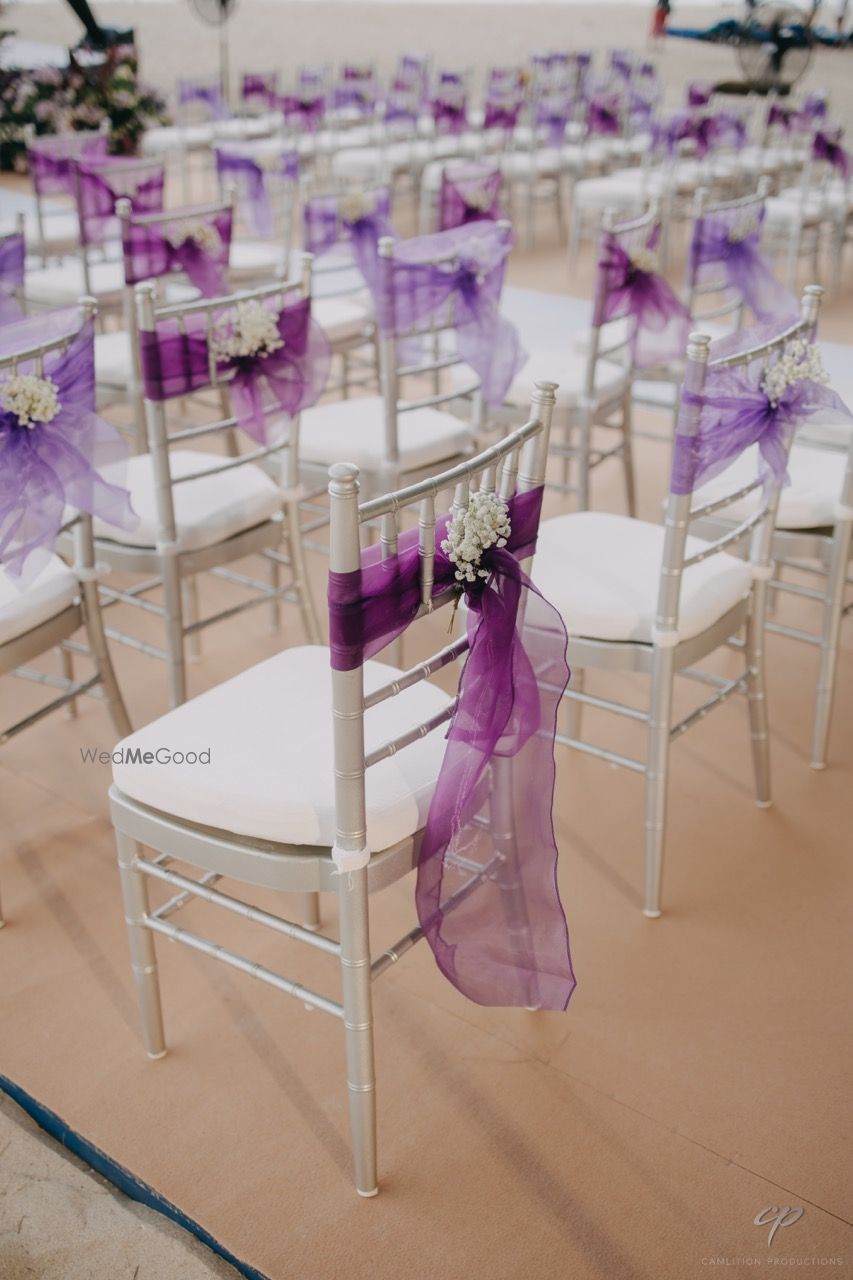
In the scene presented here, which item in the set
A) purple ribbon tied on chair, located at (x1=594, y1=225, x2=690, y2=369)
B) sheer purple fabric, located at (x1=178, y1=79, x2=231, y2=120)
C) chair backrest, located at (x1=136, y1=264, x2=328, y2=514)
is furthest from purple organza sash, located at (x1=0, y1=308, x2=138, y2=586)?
sheer purple fabric, located at (x1=178, y1=79, x2=231, y2=120)

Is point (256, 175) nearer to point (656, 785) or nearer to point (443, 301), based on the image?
point (443, 301)

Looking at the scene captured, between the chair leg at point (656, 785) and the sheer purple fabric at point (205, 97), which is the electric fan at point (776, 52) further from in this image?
the chair leg at point (656, 785)

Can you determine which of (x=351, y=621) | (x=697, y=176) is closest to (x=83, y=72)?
(x=697, y=176)

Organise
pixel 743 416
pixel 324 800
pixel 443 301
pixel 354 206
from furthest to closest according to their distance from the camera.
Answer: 1. pixel 354 206
2. pixel 443 301
3. pixel 743 416
4. pixel 324 800

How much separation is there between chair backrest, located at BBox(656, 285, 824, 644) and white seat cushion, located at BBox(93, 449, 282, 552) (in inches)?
36.0

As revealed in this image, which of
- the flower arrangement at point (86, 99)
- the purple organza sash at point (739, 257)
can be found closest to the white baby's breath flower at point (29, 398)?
the purple organza sash at point (739, 257)

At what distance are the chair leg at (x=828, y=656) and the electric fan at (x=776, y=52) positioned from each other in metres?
9.05

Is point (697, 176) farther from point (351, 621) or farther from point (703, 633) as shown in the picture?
point (351, 621)

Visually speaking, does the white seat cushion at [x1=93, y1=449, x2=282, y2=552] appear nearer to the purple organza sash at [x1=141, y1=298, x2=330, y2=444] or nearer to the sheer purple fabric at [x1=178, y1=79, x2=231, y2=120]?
the purple organza sash at [x1=141, y1=298, x2=330, y2=444]

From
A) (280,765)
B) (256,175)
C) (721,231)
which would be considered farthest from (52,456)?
(256,175)

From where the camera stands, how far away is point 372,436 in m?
2.93

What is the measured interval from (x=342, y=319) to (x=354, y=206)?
35 cm

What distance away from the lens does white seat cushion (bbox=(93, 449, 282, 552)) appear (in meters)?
2.43

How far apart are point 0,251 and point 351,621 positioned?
210 centimetres
